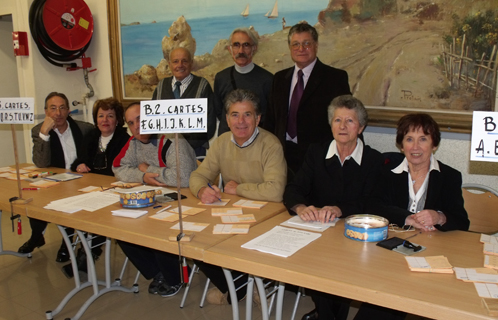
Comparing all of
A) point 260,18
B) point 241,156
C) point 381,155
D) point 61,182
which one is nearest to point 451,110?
point 381,155

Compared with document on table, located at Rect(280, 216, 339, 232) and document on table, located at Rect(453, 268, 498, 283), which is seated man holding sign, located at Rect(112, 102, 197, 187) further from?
document on table, located at Rect(453, 268, 498, 283)

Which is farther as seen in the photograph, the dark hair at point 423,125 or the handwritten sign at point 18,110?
the handwritten sign at point 18,110

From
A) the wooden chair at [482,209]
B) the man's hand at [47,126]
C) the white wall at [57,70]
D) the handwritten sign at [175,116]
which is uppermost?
the white wall at [57,70]

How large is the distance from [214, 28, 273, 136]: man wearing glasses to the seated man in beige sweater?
2.08 ft

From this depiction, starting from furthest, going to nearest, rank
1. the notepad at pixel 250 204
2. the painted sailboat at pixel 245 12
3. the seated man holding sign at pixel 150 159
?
the painted sailboat at pixel 245 12 < the seated man holding sign at pixel 150 159 < the notepad at pixel 250 204

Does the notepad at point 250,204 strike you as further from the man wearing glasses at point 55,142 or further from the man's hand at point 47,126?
the man's hand at point 47,126

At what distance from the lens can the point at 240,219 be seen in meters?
2.16

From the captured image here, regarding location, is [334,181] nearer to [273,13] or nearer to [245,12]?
[273,13]

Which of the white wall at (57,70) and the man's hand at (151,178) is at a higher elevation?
the white wall at (57,70)

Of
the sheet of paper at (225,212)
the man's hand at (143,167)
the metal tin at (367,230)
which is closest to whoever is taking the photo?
the metal tin at (367,230)

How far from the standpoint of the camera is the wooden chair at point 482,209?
2.44 metres

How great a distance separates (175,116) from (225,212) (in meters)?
0.57

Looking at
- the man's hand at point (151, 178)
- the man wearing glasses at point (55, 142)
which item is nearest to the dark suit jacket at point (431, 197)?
the man's hand at point (151, 178)

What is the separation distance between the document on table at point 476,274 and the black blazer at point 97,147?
265cm
